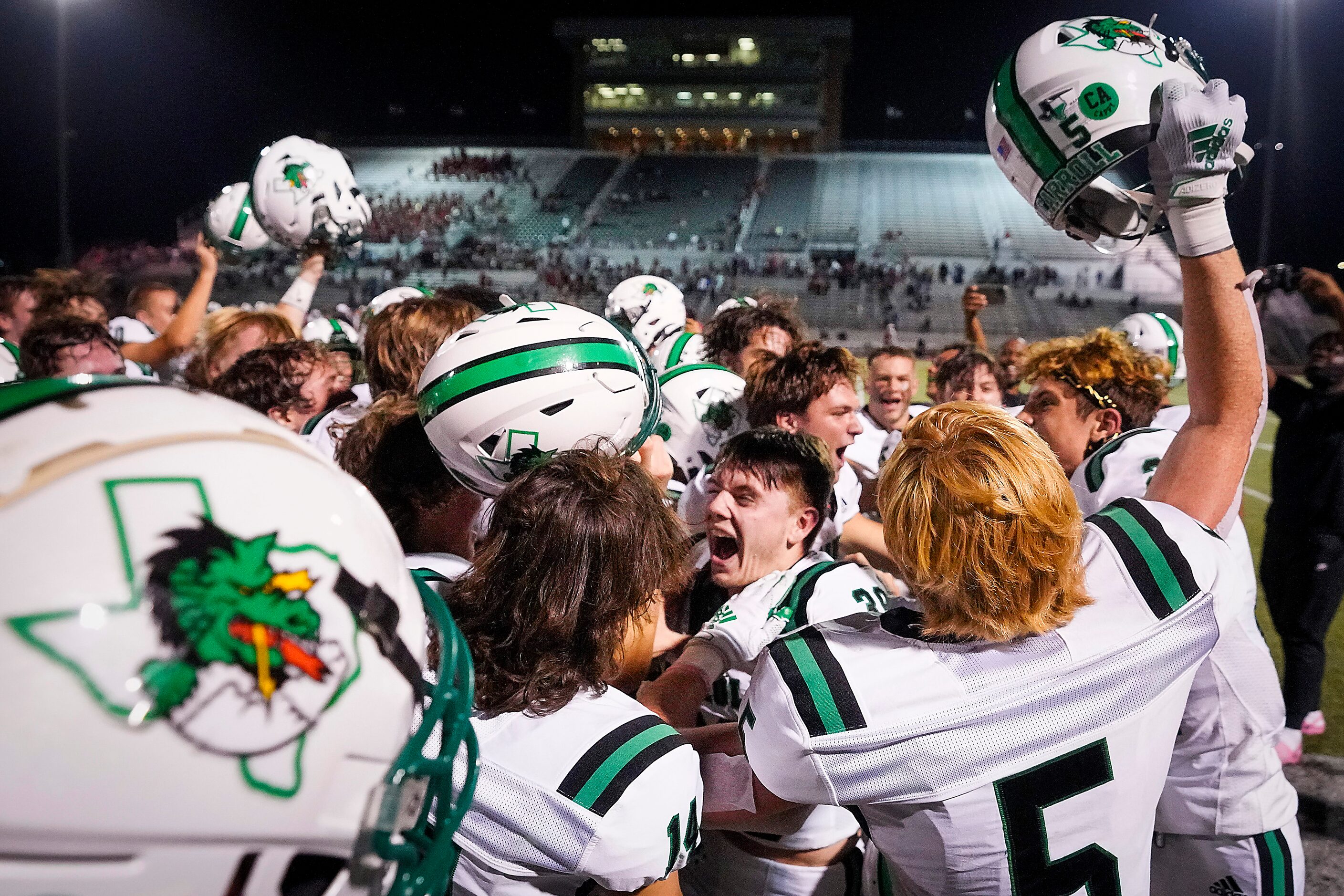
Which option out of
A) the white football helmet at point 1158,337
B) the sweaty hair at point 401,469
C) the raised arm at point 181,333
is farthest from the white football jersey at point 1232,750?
the white football helmet at point 1158,337

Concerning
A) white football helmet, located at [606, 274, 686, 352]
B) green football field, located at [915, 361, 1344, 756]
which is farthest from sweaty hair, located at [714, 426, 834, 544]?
green football field, located at [915, 361, 1344, 756]

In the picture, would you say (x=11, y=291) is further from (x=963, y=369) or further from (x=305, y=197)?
(x=963, y=369)

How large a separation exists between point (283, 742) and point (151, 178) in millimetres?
37579

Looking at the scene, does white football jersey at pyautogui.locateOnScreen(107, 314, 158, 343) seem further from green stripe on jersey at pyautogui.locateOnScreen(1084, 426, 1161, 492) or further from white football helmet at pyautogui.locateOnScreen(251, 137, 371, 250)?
green stripe on jersey at pyautogui.locateOnScreen(1084, 426, 1161, 492)

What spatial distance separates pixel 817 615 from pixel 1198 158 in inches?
50.3

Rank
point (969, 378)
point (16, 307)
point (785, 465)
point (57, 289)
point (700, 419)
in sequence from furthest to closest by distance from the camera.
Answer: point (16, 307) < point (57, 289) < point (969, 378) < point (700, 419) < point (785, 465)

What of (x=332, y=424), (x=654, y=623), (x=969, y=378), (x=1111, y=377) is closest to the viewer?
(x=654, y=623)

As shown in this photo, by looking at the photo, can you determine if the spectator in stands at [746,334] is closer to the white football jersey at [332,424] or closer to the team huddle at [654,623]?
the team huddle at [654,623]

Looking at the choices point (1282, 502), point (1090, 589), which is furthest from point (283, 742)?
point (1282, 502)

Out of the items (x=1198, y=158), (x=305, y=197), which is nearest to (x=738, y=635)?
(x=1198, y=158)

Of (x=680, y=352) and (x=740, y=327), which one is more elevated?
(x=740, y=327)

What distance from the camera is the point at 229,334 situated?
4.43 meters

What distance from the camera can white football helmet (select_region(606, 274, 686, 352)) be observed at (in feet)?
18.1

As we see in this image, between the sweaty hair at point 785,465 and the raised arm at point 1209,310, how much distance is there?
85cm
